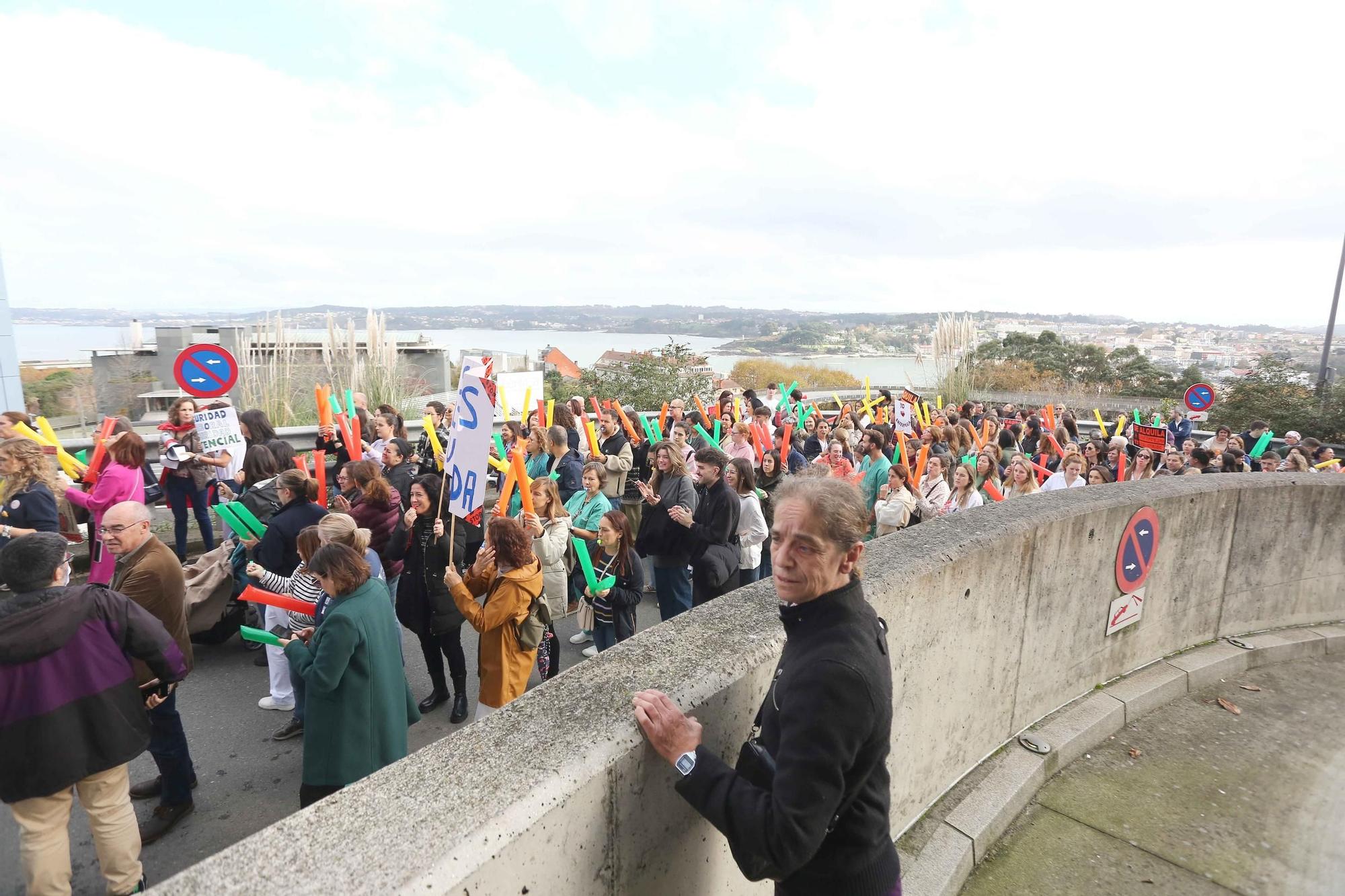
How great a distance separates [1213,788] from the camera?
142 inches

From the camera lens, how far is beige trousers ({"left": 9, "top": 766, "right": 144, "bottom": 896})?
2902 millimetres

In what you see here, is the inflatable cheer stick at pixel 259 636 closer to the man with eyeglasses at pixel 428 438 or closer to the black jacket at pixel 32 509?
the black jacket at pixel 32 509

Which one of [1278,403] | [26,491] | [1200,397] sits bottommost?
[1278,403]

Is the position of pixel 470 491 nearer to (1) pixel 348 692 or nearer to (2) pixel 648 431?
(1) pixel 348 692

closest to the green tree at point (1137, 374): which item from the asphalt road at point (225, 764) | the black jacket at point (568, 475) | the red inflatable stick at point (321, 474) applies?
the black jacket at point (568, 475)

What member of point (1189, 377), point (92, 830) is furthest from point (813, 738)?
point (1189, 377)

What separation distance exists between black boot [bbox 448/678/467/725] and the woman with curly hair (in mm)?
3058

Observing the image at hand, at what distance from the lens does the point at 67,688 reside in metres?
2.86

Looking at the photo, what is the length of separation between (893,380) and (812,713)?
24.3 meters

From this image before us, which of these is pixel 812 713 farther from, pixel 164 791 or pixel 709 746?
pixel 164 791

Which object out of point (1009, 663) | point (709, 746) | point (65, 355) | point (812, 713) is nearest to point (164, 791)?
point (709, 746)

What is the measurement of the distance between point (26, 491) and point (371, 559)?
2.64 meters

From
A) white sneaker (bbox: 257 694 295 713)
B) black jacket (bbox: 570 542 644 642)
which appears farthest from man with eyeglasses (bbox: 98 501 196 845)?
black jacket (bbox: 570 542 644 642)

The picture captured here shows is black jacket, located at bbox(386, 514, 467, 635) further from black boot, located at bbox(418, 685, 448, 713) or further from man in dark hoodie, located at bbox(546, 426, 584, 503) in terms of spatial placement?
man in dark hoodie, located at bbox(546, 426, 584, 503)
